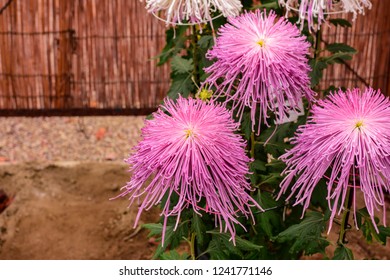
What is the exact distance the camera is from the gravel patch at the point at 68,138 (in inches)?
140

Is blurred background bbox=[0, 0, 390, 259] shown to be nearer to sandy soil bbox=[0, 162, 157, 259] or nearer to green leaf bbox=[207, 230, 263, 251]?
sandy soil bbox=[0, 162, 157, 259]

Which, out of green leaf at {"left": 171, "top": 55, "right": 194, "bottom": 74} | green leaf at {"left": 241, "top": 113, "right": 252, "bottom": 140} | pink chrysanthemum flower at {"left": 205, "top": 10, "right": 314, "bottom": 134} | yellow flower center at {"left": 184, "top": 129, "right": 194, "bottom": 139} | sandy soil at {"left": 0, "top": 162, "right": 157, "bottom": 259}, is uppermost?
pink chrysanthemum flower at {"left": 205, "top": 10, "right": 314, "bottom": 134}

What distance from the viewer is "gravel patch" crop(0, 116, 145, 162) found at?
11.6ft

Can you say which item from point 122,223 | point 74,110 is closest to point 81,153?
point 74,110

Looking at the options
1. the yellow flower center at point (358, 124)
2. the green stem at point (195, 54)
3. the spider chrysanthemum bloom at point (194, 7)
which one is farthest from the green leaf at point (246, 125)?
the green stem at point (195, 54)

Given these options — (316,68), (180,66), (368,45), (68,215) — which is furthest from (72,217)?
(316,68)

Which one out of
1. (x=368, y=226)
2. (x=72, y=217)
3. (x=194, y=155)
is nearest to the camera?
(x=194, y=155)

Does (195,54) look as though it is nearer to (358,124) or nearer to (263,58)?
(263,58)

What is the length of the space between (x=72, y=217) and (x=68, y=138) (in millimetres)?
822

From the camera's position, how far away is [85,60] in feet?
10.2

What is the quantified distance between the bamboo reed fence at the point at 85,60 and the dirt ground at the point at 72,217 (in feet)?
1.10

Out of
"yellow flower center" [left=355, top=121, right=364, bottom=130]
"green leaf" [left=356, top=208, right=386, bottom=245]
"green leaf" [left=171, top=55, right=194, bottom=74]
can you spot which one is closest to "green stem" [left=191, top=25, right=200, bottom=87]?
"green leaf" [left=171, top=55, right=194, bottom=74]

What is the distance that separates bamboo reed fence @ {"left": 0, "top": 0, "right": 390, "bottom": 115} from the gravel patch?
0.44 meters
